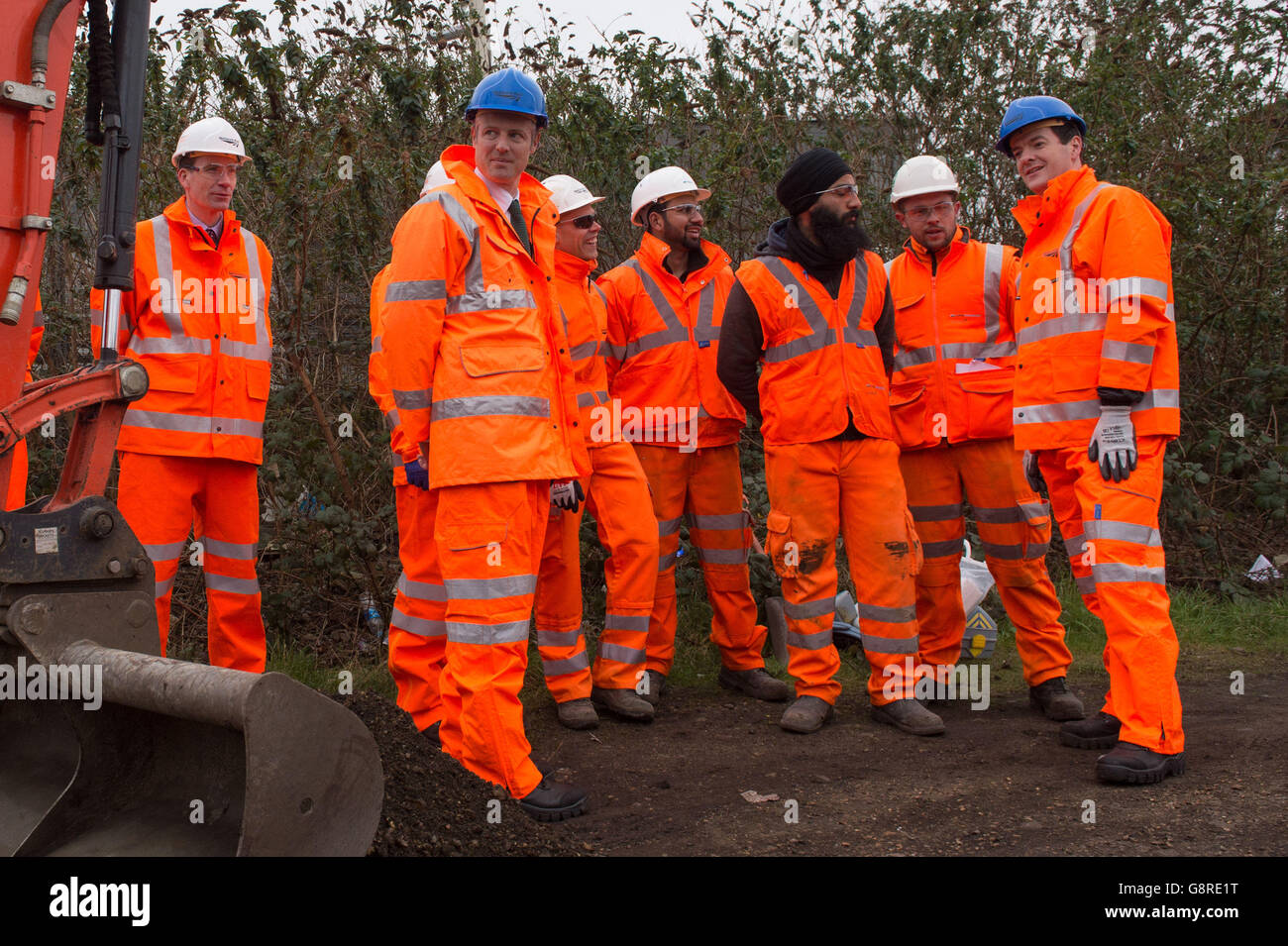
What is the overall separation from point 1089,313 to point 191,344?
355 cm

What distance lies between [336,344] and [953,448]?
3555mm

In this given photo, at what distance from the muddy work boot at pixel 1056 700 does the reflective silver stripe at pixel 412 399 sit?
122 inches

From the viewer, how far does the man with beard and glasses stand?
481 cm

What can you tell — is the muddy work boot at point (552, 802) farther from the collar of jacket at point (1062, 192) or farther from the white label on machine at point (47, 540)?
the collar of jacket at point (1062, 192)

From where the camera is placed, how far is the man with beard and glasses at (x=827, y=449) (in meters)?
4.81

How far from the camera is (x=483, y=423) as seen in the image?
141 inches

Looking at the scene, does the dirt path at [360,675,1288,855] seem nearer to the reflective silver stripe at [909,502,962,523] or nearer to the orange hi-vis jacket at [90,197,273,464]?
the reflective silver stripe at [909,502,962,523]

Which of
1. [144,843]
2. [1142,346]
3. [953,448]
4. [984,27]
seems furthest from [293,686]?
[984,27]

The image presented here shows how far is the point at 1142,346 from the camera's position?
159 inches

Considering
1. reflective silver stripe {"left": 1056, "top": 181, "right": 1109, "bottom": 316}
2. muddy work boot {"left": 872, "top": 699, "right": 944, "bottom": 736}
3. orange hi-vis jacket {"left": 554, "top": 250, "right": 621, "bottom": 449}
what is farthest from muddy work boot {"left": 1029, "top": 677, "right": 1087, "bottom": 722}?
orange hi-vis jacket {"left": 554, "top": 250, "right": 621, "bottom": 449}

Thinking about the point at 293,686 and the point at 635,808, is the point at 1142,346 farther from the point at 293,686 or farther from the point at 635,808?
the point at 293,686

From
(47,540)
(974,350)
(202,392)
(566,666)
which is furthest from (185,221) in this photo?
(974,350)

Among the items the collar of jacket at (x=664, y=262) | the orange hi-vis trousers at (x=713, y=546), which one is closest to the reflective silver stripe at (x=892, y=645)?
the orange hi-vis trousers at (x=713, y=546)

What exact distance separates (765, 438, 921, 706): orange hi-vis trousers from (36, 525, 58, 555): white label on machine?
2.86 m
